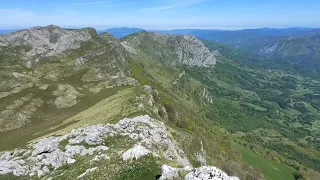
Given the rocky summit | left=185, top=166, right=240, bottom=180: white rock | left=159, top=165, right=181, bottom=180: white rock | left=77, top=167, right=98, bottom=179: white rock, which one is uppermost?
left=185, top=166, right=240, bottom=180: white rock

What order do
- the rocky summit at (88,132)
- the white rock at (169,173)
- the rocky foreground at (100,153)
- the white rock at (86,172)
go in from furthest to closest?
the rocky summit at (88,132) → the rocky foreground at (100,153) → the white rock at (86,172) → the white rock at (169,173)

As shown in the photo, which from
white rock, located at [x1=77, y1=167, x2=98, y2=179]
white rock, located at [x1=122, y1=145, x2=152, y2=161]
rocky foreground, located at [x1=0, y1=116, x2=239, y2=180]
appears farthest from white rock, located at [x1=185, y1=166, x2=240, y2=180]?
white rock, located at [x1=77, y1=167, x2=98, y2=179]

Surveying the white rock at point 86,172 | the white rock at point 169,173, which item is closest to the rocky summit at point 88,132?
the white rock at point 169,173

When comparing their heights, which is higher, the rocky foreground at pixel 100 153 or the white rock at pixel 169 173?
the white rock at pixel 169 173

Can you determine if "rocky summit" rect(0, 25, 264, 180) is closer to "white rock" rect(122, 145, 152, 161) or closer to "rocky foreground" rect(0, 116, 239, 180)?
"rocky foreground" rect(0, 116, 239, 180)

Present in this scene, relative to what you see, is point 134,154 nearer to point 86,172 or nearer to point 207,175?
point 86,172

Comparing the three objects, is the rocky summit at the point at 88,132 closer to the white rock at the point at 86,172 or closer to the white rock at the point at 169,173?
the white rock at the point at 169,173

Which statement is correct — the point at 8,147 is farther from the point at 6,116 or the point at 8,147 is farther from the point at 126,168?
the point at 126,168

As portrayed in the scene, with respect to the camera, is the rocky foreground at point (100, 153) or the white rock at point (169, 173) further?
the rocky foreground at point (100, 153)

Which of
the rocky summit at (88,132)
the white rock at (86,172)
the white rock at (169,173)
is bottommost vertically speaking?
the rocky summit at (88,132)
